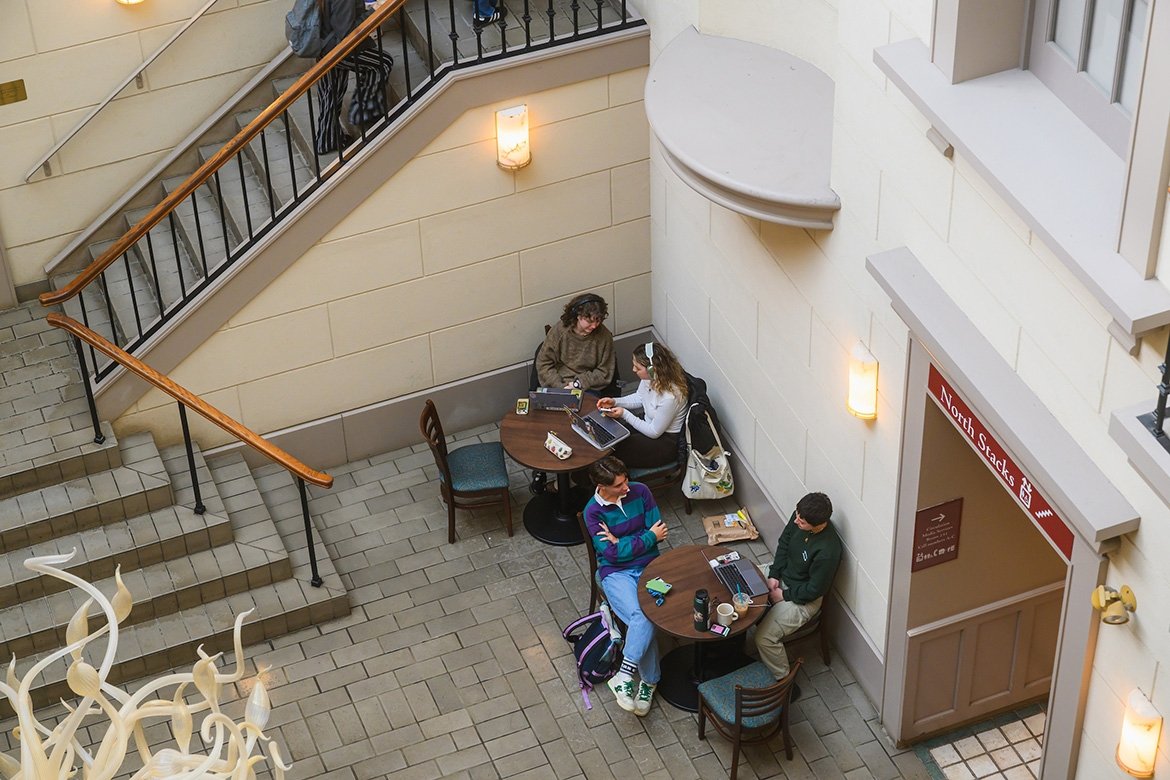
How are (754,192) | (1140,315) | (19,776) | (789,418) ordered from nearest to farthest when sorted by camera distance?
(19,776), (1140,315), (754,192), (789,418)

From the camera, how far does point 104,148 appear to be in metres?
9.75

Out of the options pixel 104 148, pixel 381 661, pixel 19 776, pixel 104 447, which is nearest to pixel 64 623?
pixel 104 447

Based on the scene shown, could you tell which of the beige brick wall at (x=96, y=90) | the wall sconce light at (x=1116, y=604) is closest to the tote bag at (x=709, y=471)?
the wall sconce light at (x=1116, y=604)

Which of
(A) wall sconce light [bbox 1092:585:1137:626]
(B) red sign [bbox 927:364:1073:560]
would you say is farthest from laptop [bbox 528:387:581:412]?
(A) wall sconce light [bbox 1092:585:1137:626]

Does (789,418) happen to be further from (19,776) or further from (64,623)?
(19,776)

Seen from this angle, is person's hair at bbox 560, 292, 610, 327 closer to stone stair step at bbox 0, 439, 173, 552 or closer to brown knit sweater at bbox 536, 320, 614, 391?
brown knit sweater at bbox 536, 320, 614, 391

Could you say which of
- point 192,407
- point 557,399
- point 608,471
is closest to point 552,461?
point 557,399

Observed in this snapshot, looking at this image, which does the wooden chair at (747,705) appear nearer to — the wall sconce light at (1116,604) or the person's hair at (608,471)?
the person's hair at (608,471)

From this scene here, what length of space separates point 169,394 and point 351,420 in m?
1.54

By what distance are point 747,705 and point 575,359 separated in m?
2.98

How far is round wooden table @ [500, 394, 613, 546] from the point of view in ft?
29.6

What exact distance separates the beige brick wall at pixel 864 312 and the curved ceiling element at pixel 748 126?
0.51 ft

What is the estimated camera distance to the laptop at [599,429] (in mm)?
9109

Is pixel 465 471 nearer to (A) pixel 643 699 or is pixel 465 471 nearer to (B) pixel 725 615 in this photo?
(A) pixel 643 699
